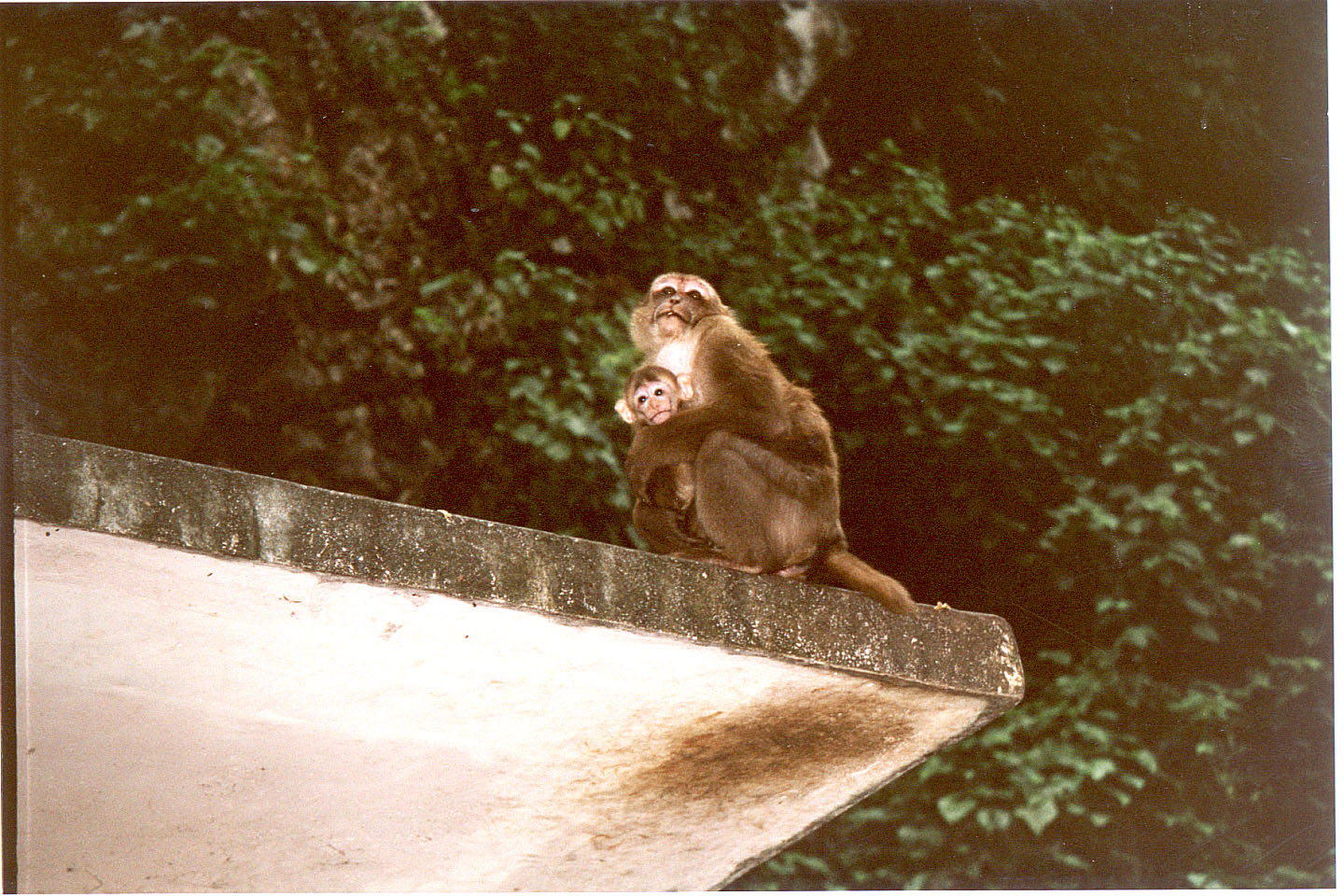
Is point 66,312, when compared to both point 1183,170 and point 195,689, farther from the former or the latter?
point 1183,170

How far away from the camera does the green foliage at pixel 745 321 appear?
643 centimetres

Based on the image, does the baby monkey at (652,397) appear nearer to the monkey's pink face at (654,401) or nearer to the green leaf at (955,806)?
the monkey's pink face at (654,401)

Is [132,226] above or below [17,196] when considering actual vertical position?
above

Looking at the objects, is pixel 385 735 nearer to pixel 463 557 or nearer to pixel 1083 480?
pixel 463 557

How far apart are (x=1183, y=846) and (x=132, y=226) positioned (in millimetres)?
5413

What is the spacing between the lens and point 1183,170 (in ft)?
21.9

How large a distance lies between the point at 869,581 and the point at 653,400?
1002mm

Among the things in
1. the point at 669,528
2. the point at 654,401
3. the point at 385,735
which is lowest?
the point at 385,735

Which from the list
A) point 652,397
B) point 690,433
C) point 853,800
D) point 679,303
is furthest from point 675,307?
point 853,800

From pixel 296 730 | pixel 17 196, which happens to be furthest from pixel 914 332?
pixel 296 730

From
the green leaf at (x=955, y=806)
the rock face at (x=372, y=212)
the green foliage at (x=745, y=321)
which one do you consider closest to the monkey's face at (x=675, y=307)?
the green foliage at (x=745, y=321)

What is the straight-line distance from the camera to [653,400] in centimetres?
421

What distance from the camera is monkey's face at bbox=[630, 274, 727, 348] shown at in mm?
4543

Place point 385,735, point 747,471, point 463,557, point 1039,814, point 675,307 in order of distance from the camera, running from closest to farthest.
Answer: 1. point 463,557
2. point 385,735
3. point 747,471
4. point 675,307
5. point 1039,814
